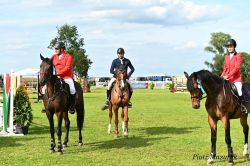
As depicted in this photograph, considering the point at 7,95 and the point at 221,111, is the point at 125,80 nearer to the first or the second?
the point at 7,95

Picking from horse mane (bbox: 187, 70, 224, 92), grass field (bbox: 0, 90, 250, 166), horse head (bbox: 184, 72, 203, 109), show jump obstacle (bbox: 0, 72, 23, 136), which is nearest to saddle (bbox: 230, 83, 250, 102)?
horse mane (bbox: 187, 70, 224, 92)

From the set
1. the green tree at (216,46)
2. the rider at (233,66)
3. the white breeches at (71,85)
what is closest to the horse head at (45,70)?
the white breeches at (71,85)

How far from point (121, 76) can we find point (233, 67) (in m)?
4.88

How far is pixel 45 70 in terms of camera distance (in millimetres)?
10953

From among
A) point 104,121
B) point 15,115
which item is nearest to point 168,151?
point 15,115

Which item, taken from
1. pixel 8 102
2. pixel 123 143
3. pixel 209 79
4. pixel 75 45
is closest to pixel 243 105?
pixel 209 79

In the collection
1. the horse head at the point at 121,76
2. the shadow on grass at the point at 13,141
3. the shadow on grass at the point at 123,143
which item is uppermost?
the horse head at the point at 121,76

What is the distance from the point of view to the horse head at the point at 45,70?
1096 centimetres

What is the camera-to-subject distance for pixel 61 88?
11.7 m

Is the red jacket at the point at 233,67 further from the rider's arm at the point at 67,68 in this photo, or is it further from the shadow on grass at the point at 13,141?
the shadow on grass at the point at 13,141

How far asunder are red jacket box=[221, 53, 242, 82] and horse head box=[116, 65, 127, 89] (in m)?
4.50

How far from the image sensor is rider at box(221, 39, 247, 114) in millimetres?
10203

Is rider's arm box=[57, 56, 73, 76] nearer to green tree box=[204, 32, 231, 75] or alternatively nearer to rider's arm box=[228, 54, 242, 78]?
rider's arm box=[228, 54, 242, 78]

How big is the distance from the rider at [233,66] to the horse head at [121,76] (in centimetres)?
454
